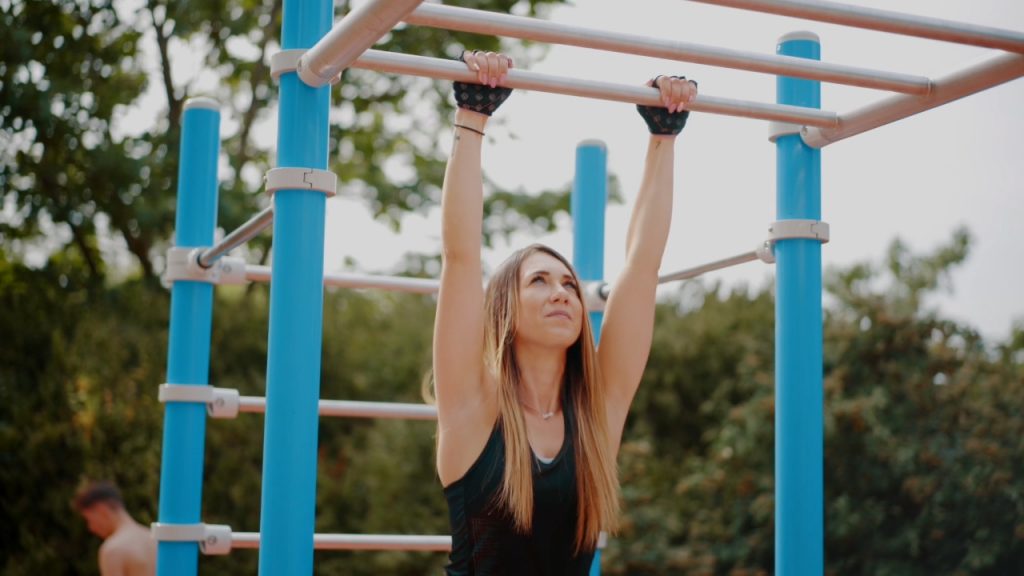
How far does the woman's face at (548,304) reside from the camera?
6.63ft

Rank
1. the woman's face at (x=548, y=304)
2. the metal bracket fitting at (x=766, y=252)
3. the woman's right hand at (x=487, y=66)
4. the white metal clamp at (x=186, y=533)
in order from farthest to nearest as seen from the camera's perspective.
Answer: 1. the white metal clamp at (x=186, y=533)
2. the metal bracket fitting at (x=766, y=252)
3. the woman's face at (x=548, y=304)
4. the woman's right hand at (x=487, y=66)

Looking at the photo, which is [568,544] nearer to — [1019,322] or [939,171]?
[1019,322]

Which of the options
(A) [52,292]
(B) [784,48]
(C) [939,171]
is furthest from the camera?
(C) [939,171]

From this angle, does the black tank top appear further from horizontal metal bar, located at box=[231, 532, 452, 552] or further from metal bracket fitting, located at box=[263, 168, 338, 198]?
horizontal metal bar, located at box=[231, 532, 452, 552]

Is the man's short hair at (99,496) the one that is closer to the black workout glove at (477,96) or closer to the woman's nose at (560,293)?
the woman's nose at (560,293)

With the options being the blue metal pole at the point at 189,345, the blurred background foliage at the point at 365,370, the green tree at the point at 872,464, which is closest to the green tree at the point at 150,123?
the blurred background foliage at the point at 365,370

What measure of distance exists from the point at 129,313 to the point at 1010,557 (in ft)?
17.1

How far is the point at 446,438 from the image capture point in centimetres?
190

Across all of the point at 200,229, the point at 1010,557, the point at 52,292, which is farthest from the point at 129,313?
the point at 1010,557

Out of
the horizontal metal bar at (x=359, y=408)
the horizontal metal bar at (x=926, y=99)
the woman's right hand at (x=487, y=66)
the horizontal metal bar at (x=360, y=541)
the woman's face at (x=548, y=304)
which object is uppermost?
the horizontal metal bar at (x=926, y=99)

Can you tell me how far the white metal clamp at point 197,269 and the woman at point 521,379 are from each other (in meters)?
1.10

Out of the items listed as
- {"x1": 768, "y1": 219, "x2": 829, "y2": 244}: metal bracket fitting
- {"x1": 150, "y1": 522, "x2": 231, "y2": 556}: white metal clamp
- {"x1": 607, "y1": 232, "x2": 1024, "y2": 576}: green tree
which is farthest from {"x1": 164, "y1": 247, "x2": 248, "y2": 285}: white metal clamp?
{"x1": 607, "y1": 232, "x2": 1024, "y2": 576}: green tree

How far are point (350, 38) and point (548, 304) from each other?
601 mm

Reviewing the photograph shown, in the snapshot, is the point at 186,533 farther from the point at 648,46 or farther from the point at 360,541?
the point at 648,46
